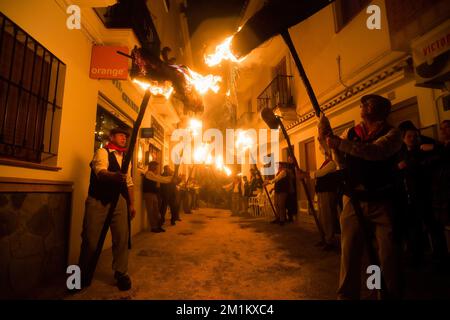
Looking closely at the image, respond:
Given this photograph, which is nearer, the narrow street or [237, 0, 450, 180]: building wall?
the narrow street

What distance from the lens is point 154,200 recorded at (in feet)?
21.9

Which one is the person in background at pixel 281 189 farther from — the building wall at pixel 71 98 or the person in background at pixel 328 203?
the building wall at pixel 71 98

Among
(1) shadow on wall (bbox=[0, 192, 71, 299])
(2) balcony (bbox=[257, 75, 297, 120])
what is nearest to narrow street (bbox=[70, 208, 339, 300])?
(1) shadow on wall (bbox=[0, 192, 71, 299])

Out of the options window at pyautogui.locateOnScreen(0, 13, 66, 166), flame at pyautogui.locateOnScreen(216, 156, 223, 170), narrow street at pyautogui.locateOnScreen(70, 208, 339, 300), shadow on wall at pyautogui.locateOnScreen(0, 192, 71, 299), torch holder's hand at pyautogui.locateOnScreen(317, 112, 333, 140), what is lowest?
narrow street at pyautogui.locateOnScreen(70, 208, 339, 300)

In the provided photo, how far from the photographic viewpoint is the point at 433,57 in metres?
3.88

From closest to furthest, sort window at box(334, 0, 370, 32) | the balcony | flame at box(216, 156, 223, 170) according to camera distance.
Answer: window at box(334, 0, 370, 32), the balcony, flame at box(216, 156, 223, 170)

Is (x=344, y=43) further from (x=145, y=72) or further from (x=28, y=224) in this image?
(x=28, y=224)

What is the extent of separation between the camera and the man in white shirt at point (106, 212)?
298 centimetres

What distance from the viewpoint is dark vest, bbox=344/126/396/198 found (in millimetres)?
2135

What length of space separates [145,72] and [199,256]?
11.4 feet

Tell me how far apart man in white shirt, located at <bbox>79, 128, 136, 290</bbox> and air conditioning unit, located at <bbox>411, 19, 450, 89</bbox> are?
5.50 metres

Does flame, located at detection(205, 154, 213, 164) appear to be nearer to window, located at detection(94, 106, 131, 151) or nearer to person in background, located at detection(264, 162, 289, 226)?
person in background, located at detection(264, 162, 289, 226)

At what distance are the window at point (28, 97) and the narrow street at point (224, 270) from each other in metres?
2.06

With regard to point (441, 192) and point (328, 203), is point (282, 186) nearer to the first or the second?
point (328, 203)
